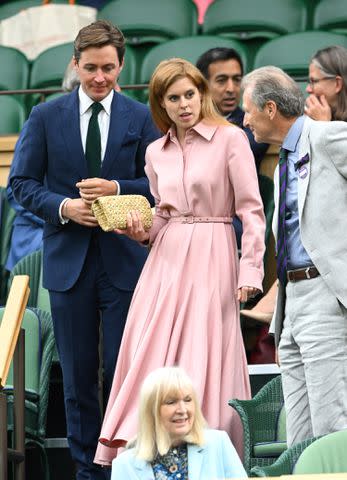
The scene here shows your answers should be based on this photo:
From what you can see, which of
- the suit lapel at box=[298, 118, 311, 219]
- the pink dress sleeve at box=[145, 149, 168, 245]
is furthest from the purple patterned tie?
the pink dress sleeve at box=[145, 149, 168, 245]

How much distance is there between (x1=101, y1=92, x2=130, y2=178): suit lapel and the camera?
21.6ft

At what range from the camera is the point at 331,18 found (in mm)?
9938

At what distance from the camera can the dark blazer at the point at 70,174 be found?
646 cm

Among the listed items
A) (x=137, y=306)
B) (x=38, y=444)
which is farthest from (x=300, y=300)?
(x=38, y=444)

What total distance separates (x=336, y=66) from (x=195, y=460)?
1756 mm

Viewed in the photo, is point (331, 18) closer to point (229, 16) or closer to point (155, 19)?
point (229, 16)

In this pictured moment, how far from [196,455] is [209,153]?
1.55 meters

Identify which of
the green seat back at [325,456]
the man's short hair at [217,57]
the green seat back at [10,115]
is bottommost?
the green seat back at [325,456]

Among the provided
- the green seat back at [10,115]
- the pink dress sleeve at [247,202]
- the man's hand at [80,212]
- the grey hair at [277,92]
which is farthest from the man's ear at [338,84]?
the green seat back at [10,115]

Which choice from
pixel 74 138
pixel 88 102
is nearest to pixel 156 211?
pixel 74 138

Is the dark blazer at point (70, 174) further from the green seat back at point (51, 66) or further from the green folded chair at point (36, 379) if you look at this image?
the green seat back at point (51, 66)

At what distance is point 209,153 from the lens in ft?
20.4

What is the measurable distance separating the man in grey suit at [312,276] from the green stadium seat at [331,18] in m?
4.34

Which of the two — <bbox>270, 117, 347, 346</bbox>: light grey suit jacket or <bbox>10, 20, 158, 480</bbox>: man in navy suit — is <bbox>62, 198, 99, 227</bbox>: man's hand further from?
<bbox>270, 117, 347, 346</bbox>: light grey suit jacket
